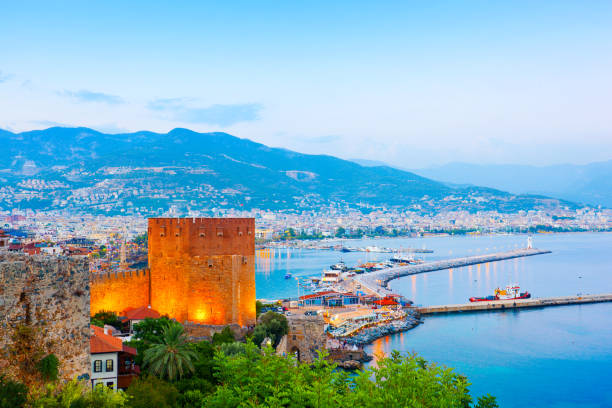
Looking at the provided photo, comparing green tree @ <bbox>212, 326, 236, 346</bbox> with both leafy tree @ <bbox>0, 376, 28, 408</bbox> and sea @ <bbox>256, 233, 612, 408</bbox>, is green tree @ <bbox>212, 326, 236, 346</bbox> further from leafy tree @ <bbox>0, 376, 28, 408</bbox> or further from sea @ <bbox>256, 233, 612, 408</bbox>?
sea @ <bbox>256, 233, 612, 408</bbox>

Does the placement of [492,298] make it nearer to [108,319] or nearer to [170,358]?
[108,319]

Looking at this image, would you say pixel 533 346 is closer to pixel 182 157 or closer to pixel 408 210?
pixel 182 157

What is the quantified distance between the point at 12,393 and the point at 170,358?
473 centimetres

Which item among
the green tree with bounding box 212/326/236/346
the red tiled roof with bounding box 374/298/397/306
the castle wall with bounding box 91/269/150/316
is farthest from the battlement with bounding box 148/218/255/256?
the red tiled roof with bounding box 374/298/397/306

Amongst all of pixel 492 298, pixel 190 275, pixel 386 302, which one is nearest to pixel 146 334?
pixel 190 275

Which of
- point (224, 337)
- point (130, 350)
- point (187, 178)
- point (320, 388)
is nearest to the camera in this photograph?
point (320, 388)

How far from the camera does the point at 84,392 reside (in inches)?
169

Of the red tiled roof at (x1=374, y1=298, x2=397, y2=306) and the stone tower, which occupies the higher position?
the stone tower

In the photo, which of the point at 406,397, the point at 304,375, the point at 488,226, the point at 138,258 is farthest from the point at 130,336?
the point at 488,226

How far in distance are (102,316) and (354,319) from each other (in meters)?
18.7

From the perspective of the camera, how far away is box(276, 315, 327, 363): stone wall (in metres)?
15.3

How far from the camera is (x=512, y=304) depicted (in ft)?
Result: 119

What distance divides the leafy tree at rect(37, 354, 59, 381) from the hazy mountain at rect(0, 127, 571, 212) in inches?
2842

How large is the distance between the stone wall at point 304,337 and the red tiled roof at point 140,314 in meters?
3.65
